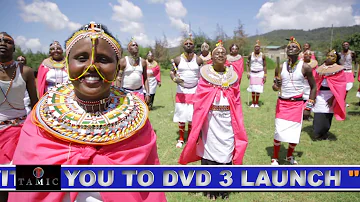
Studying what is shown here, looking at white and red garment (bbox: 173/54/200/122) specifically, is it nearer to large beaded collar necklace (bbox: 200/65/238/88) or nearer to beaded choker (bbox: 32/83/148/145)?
large beaded collar necklace (bbox: 200/65/238/88)

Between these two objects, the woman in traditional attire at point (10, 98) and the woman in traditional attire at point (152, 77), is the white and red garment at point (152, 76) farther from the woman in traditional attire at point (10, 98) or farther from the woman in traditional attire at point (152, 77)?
the woman in traditional attire at point (10, 98)

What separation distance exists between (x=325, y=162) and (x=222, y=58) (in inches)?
130

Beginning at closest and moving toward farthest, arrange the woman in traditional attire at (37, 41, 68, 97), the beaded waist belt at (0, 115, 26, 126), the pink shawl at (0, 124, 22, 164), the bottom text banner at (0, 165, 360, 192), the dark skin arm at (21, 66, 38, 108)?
1. the bottom text banner at (0, 165, 360, 192)
2. the pink shawl at (0, 124, 22, 164)
3. the beaded waist belt at (0, 115, 26, 126)
4. the dark skin arm at (21, 66, 38, 108)
5. the woman in traditional attire at (37, 41, 68, 97)

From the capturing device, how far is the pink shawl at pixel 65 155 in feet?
5.17

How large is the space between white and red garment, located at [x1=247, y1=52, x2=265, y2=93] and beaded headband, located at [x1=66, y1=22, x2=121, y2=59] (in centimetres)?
910

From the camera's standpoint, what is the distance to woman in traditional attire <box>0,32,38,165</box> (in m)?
3.05

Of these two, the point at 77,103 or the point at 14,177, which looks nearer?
the point at 14,177

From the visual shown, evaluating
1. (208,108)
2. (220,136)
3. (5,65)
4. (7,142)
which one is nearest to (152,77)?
(208,108)

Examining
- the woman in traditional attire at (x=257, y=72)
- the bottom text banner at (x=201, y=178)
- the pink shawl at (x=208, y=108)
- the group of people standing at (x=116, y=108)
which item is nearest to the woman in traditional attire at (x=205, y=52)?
the woman in traditional attire at (x=257, y=72)

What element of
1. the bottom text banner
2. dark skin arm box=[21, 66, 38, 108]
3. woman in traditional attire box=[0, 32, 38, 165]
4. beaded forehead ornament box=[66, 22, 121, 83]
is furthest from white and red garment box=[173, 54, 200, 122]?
the bottom text banner

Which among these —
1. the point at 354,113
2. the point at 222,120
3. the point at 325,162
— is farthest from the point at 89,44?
the point at 354,113

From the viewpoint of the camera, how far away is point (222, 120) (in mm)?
3773

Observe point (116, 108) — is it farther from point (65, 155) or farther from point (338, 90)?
point (338, 90)

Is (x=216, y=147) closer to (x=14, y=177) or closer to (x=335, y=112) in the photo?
(x=14, y=177)
